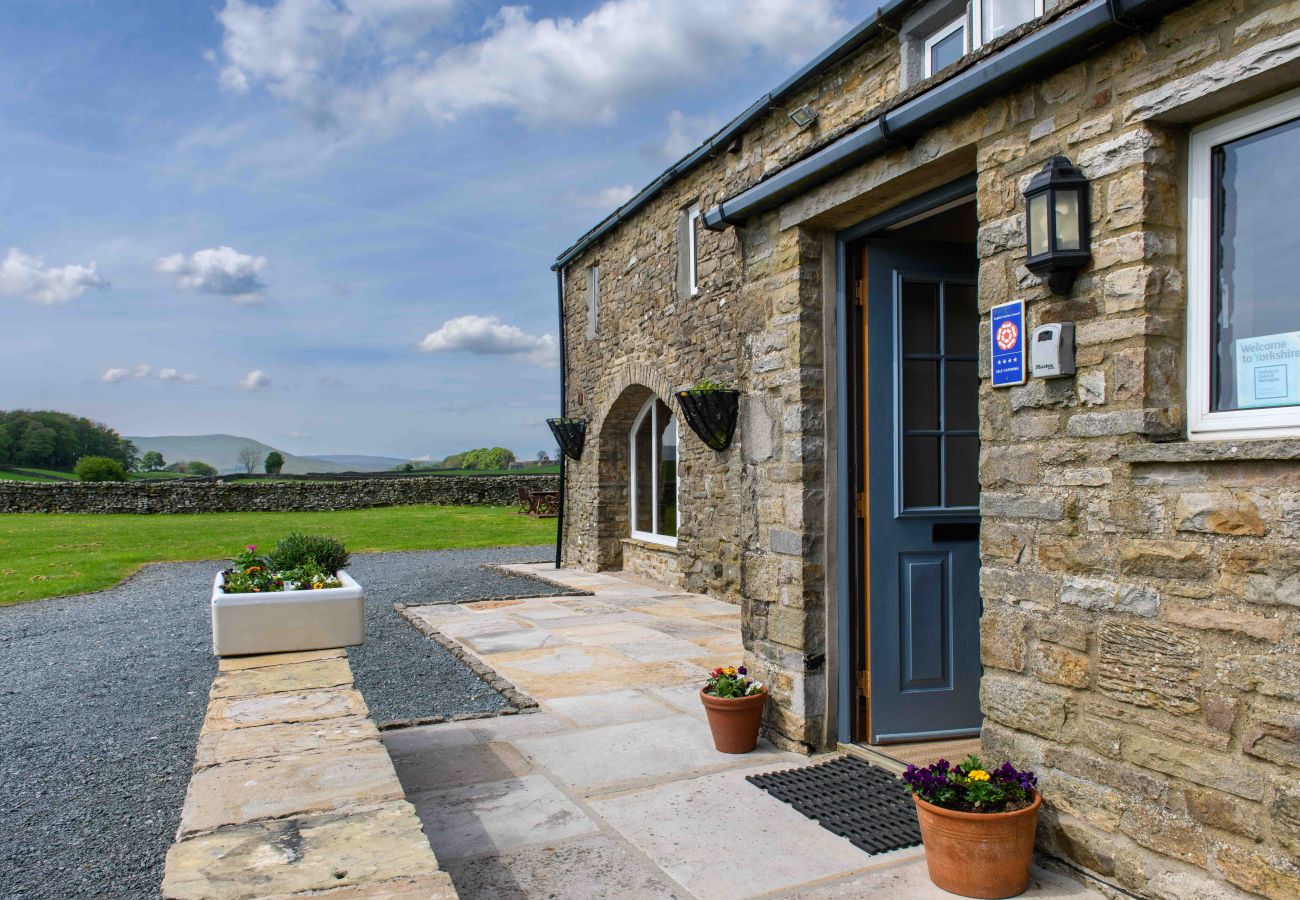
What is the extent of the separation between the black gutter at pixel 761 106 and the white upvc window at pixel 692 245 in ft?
1.43

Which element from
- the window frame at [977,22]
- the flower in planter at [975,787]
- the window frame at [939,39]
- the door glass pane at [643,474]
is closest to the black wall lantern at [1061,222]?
the flower in planter at [975,787]

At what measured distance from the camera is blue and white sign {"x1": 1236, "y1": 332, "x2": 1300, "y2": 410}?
7.29ft

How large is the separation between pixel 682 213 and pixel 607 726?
668 cm

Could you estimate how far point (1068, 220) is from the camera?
2.65 m

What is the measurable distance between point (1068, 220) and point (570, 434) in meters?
10.4

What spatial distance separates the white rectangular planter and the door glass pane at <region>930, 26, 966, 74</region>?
5.48 metres

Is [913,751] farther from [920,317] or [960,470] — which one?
[920,317]

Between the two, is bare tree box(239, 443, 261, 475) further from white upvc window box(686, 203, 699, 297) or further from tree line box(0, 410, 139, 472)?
white upvc window box(686, 203, 699, 297)

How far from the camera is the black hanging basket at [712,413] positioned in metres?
8.64

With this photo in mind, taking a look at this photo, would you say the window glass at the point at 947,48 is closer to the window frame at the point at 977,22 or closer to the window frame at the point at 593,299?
the window frame at the point at 977,22

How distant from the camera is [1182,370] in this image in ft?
8.21

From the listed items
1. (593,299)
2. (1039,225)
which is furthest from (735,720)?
(593,299)

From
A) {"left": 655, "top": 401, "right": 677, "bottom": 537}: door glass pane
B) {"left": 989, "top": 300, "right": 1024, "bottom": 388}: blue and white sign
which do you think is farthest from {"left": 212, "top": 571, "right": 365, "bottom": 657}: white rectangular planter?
{"left": 655, "top": 401, "right": 677, "bottom": 537}: door glass pane

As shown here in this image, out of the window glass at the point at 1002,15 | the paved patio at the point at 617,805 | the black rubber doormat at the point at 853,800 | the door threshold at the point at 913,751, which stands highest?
the window glass at the point at 1002,15
